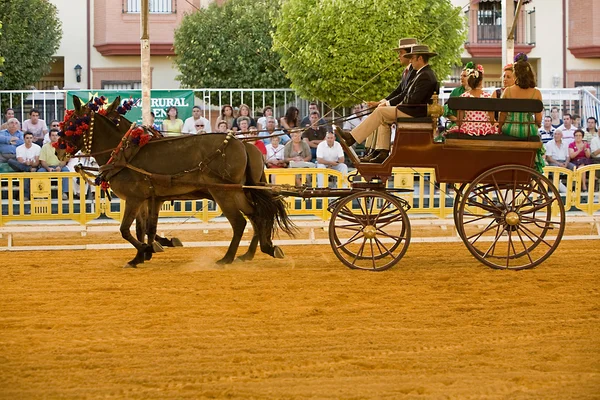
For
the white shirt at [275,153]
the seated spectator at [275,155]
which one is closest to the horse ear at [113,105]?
the seated spectator at [275,155]

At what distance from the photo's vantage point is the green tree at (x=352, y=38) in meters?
23.1

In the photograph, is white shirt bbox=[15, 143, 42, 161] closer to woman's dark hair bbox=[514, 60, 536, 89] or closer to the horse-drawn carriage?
the horse-drawn carriage

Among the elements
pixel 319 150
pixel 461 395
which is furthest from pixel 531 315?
pixel 319 150

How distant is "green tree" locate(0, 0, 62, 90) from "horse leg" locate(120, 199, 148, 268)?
18488 mm

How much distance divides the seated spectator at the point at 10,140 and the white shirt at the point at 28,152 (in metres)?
0.30

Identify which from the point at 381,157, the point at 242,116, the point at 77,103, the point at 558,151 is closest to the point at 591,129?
the point at 558,151

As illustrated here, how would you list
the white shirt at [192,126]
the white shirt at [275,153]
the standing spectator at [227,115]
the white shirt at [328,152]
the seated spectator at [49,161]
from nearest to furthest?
the white shirt at [328,152] → the white shirt at [275,153] → the seated spectator at [49,161] → the white shirt at [192,126] → the standing spectator at [227,115]

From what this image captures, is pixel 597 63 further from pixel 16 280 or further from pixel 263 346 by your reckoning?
pixel 263 346

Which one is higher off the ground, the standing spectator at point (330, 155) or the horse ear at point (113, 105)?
the horse ear at point (113, 105)

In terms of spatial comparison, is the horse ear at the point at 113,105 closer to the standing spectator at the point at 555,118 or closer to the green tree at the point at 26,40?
the standing spectator at the point at 555,118

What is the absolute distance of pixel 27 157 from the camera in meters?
18.1

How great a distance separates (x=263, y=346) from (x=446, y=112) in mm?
4853

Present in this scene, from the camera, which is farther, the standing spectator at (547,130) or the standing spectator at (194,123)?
the standing spectator at (547,130)

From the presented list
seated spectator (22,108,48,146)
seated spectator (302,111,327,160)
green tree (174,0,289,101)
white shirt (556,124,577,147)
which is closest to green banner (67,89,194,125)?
seated spectator (22,108,48,146)
